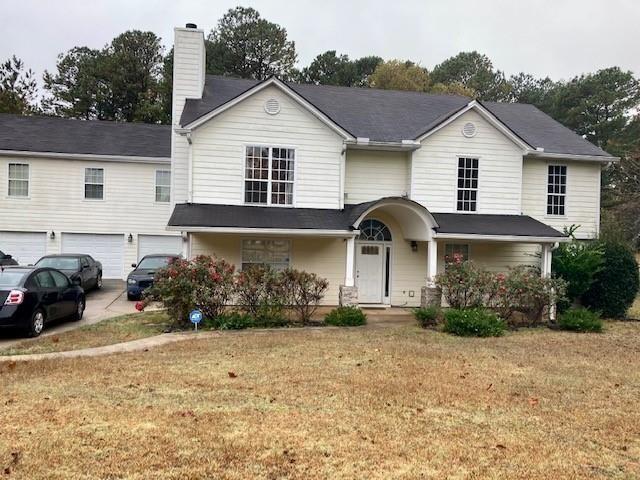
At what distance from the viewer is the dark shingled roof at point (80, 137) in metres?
23.4

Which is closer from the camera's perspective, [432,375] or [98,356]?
[432,375]

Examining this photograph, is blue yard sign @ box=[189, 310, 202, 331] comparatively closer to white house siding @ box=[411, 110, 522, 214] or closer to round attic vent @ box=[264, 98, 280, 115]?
round attic vent @ box=[264, 98, 280, 115]

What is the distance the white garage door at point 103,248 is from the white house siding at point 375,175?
12.3 m

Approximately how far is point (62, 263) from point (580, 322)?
16941mm

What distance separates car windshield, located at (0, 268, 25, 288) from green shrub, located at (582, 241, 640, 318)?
A: 53.4 ft

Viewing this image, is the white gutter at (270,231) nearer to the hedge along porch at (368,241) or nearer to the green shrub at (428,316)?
the hedge along porch at (368,241)

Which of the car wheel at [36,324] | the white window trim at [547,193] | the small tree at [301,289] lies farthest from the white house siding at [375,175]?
→ the car wheel at [36,324]

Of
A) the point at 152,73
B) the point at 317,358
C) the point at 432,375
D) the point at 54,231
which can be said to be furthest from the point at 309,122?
the point at 152,73

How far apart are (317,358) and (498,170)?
36.2ft

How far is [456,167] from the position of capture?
17.4 m

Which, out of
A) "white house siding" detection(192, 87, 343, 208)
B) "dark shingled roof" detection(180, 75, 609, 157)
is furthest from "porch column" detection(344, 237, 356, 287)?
"dark shingled roof" detection(180, 75, 609, 157)

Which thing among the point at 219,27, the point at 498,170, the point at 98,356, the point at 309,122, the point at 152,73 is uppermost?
the point at 219,27

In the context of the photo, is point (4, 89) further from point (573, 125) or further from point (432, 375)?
point (573, 125)

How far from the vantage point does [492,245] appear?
18031 millimetres
